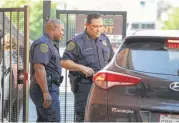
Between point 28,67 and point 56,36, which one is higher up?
point 56,36

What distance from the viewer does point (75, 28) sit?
6758mm

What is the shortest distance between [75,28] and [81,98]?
→ 1.82 meters

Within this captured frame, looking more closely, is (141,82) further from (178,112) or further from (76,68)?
(76,68)

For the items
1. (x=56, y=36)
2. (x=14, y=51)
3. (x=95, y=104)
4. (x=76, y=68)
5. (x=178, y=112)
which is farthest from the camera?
(x=14, y=51)

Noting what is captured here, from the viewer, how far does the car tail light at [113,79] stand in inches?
155

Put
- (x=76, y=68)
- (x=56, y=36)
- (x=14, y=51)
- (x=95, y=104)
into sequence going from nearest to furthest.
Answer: (x=95, y=104)
(x=76, y=68)
(x=56, y=36)
(x=14, y=51)

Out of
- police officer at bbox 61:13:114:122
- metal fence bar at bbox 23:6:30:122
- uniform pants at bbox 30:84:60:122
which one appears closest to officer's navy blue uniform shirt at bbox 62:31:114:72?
police officer at bbox 61:13:114:122

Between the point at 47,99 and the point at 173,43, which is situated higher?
the point at 173,43

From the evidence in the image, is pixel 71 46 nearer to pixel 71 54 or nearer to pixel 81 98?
pixel 71 54

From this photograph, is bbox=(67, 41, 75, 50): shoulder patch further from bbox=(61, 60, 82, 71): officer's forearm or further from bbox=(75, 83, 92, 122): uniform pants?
bbox=(75, 83, 92, 122): uniform pants

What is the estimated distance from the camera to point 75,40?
527 cm

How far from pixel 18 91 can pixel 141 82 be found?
8.40 ft

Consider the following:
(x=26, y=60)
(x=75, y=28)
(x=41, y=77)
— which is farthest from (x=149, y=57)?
(x=75, y=28)

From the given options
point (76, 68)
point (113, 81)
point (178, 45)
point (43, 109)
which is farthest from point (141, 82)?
point (43, 109)
